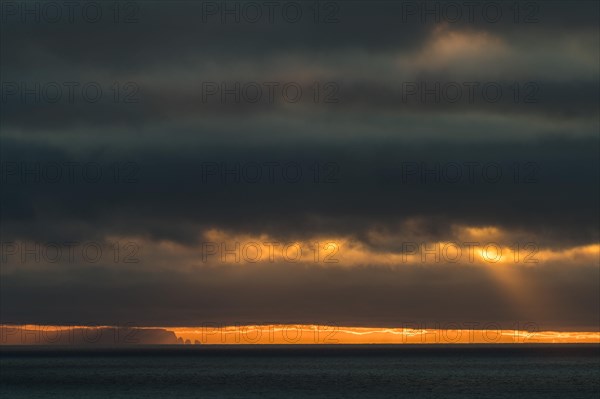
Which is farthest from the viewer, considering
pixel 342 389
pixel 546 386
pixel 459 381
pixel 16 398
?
pixel 459 381

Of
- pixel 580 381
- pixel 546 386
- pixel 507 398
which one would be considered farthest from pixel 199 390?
pixel 580 381

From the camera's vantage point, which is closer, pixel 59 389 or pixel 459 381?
pixel 59 389

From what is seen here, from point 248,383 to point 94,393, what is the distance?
1518 inches

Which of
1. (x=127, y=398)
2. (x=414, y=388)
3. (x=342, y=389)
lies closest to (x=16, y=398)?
(x=127, y=398)

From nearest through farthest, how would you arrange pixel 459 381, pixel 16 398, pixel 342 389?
pixel 16 398, pixel 342 389, pixel 459 381

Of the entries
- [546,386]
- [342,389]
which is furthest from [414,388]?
[546,386]

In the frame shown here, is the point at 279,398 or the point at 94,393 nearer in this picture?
the point at 279,398

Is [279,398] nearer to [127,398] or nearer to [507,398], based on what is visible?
[127,398]

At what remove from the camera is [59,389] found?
6393 inches

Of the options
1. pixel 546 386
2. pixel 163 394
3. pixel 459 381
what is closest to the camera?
pixel 163 394

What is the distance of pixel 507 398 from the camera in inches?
5600

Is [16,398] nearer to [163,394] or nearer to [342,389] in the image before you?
[163,394]

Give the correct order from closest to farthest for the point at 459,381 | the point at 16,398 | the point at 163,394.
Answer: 1. the point at 16,398
2. the point at 163,394
3. the point at 459,381

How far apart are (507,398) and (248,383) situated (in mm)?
57473
